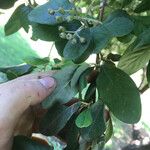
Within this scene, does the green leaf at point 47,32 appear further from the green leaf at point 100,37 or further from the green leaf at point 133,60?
the green leaf at point 133,60

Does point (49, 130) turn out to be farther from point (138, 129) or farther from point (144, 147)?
point (138, 129)

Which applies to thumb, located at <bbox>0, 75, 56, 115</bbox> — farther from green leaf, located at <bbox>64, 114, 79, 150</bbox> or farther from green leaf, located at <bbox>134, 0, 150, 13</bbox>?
green leaf, located at <bbox>134, 0, 150, 13</bbox>

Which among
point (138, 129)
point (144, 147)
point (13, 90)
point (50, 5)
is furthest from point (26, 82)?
point (138, 129)

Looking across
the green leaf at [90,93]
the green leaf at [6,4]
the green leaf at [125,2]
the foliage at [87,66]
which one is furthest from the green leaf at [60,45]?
the green leaf at [6,4]

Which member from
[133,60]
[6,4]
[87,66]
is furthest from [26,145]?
[6,4]

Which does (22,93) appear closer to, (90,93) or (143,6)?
(90,93)
